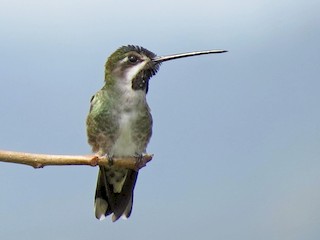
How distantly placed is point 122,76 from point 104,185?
407mm

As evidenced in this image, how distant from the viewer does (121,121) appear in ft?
3.99

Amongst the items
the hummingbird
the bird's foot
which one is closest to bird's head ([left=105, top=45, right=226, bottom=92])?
the hummingbird

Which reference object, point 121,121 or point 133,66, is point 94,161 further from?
point 121,121

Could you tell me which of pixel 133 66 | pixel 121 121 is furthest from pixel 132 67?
pixel 121 121

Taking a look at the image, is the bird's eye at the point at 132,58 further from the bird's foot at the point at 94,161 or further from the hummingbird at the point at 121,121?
the bird's foot at the point at 94,161

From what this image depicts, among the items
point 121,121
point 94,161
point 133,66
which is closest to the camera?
point 94,161

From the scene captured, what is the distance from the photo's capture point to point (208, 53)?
0.70 meters

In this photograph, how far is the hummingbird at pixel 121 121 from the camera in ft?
3.38

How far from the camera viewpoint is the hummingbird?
103 cm

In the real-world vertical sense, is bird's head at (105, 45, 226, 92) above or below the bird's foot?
above

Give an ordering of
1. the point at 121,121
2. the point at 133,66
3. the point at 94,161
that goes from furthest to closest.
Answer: the point at 121,121 < the point at 133,66 < the point at 94,161

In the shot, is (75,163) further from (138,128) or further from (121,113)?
(138,128)

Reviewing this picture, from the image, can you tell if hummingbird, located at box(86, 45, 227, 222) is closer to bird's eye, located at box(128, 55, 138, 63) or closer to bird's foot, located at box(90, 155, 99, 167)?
bird's eye, located at box(128, 55, 138, 63)

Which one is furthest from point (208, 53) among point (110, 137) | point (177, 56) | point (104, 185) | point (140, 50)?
point (104, 185)
